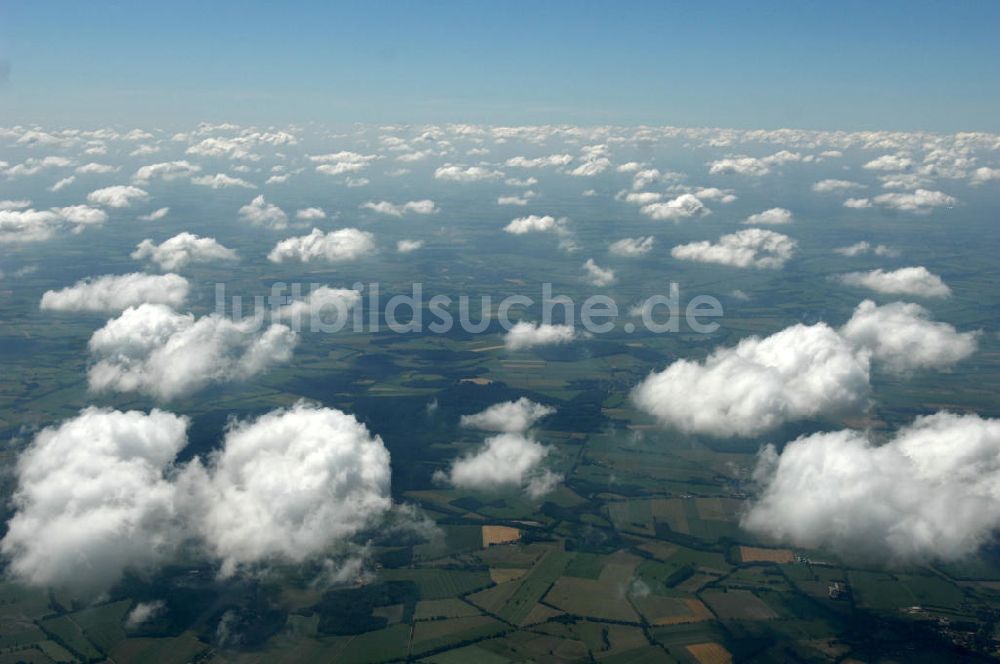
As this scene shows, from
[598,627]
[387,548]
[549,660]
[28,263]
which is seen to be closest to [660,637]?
[598,627]

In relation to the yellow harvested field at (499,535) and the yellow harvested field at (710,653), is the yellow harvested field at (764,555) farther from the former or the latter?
the yellow harvested field at (499,535)

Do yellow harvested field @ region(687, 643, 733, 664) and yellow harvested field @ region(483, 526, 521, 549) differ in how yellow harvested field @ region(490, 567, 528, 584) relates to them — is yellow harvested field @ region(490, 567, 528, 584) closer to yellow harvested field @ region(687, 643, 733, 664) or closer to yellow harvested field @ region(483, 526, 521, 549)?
yellow harvested field @ region(483, 526, 521, 549)

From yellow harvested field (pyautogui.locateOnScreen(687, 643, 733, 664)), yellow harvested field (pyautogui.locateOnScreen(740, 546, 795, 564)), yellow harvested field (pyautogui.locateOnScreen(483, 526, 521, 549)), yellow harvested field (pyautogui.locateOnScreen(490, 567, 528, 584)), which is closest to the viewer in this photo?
yellow harvested field (pyautogui.locateOnScreen(687, 643, 733, 664))

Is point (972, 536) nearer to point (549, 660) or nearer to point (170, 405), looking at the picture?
point (549, 660)

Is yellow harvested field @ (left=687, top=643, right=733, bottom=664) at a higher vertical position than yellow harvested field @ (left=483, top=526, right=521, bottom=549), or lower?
higher

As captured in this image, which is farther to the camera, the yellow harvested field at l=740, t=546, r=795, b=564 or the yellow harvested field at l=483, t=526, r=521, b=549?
the yellow harvested field at l=483, t=526, r=521, b=549

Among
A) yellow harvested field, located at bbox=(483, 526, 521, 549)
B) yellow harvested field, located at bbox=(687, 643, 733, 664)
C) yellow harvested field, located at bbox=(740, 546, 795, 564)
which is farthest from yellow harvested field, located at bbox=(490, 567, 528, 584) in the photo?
yellow harvested field, located at bbox=(740, 546, 795, 564)
